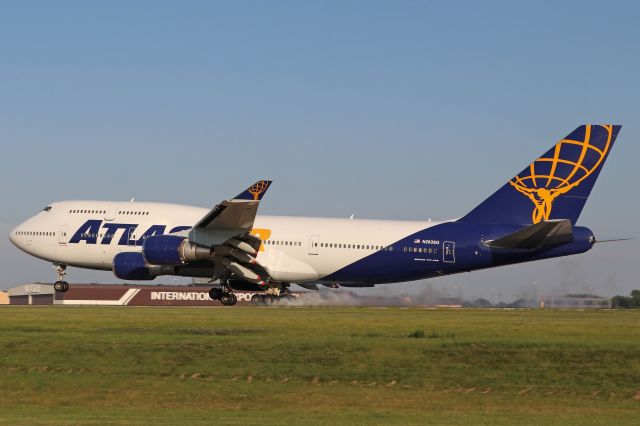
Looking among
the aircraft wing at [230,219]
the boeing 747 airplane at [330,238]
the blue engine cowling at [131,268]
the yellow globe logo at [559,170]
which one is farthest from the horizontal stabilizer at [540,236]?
the blue engine cowling at [131,268]

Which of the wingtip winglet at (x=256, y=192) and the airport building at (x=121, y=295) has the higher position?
the wingtip winglet at (x=256, y=192)

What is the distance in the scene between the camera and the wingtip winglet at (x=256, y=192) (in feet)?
175

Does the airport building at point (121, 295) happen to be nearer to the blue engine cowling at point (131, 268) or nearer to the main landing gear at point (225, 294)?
the main landing gear at point (225, 294)

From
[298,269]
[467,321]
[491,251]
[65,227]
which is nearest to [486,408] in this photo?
[467,321]

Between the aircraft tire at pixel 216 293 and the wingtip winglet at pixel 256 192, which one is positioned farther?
the aircraft tire at pixel 216 293

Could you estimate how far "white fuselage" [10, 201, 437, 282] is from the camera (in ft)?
191

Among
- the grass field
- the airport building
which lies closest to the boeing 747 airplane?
the grass field

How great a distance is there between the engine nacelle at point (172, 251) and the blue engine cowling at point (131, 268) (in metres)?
1.67

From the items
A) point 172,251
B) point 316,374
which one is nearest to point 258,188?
point 172,251

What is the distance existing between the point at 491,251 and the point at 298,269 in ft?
36.8

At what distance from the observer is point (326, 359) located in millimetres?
33875

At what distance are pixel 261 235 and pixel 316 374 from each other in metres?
27.7

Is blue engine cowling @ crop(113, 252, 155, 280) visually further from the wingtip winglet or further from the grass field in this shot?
the grass field

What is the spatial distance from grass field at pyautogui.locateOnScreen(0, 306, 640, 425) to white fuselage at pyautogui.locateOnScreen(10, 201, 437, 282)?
15.6 m
